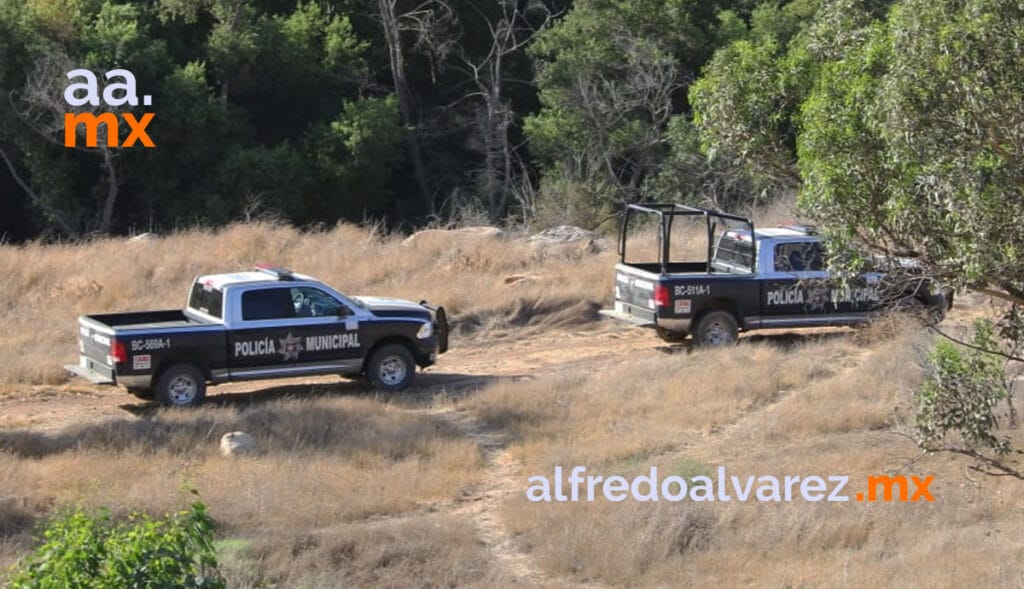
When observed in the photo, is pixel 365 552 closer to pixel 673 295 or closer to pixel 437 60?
pixel 673 295

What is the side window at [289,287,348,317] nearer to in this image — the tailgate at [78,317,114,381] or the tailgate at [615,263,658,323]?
the tailgate at [78,317,114,381]

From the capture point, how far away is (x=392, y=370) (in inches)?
758

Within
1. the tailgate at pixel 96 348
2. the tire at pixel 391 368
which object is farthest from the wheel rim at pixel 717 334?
the tailgate at pixel 96 348

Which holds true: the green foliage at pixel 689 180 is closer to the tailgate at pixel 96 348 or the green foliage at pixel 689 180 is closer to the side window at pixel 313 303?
the side window at pixel 313 303

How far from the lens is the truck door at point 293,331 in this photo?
1812cm

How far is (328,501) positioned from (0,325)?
10.3m

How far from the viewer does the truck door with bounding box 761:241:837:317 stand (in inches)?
839

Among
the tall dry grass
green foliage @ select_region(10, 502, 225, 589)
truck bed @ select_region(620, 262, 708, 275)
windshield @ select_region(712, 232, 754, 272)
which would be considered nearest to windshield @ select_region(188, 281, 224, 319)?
the tall dry grass

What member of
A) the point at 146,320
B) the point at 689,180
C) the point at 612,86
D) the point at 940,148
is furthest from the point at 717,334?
the point at 612,86

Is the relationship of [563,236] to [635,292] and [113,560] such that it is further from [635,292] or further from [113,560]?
[113,560]

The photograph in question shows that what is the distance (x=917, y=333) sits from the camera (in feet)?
70.3

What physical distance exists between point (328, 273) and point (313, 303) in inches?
278

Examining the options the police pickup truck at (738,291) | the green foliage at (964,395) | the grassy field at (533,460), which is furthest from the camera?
the police pickup truck at (738,291)

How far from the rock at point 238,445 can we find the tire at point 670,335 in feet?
24.2
